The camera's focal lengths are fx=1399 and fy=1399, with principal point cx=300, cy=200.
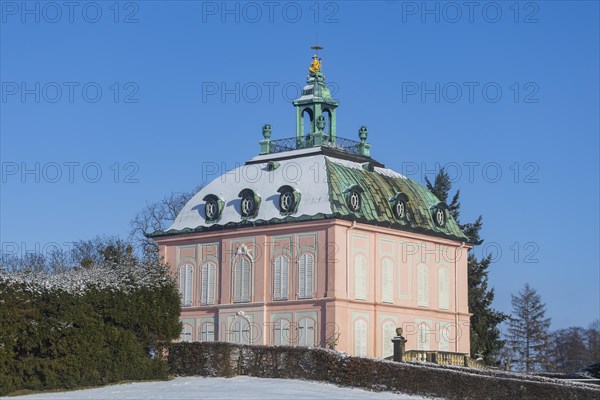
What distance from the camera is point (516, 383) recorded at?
43594 millimetres

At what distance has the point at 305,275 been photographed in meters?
65.5

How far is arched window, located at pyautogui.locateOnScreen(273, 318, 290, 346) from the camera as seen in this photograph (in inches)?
2579

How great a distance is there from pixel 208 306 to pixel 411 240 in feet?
34.4

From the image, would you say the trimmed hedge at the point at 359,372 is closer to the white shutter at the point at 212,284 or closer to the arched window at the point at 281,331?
the arched window at the point at 281,331

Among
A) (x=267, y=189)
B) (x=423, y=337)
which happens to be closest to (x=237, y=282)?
(x=267, y=189)

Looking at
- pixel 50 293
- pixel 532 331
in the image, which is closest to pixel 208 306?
pixel 50 293

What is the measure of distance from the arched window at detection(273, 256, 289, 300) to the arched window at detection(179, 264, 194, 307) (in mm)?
5233

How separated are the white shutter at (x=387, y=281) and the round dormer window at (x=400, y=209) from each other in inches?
94.6

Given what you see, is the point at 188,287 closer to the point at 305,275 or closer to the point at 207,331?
the point at 207,331

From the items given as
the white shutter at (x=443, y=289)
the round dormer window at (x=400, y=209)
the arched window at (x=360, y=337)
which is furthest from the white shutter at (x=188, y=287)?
the white shutter at (x=443, y=289)

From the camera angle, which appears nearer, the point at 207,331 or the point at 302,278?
the point at 302,278

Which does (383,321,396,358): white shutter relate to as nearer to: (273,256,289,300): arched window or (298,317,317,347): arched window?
(298,317,317,347): arched window

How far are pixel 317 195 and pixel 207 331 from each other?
8.99m

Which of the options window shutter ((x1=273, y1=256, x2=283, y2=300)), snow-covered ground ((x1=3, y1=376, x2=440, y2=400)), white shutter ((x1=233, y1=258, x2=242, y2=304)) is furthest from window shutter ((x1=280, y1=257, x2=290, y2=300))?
snow-covered ground ((x1=3, y1=376, x2=440, y2=400))
